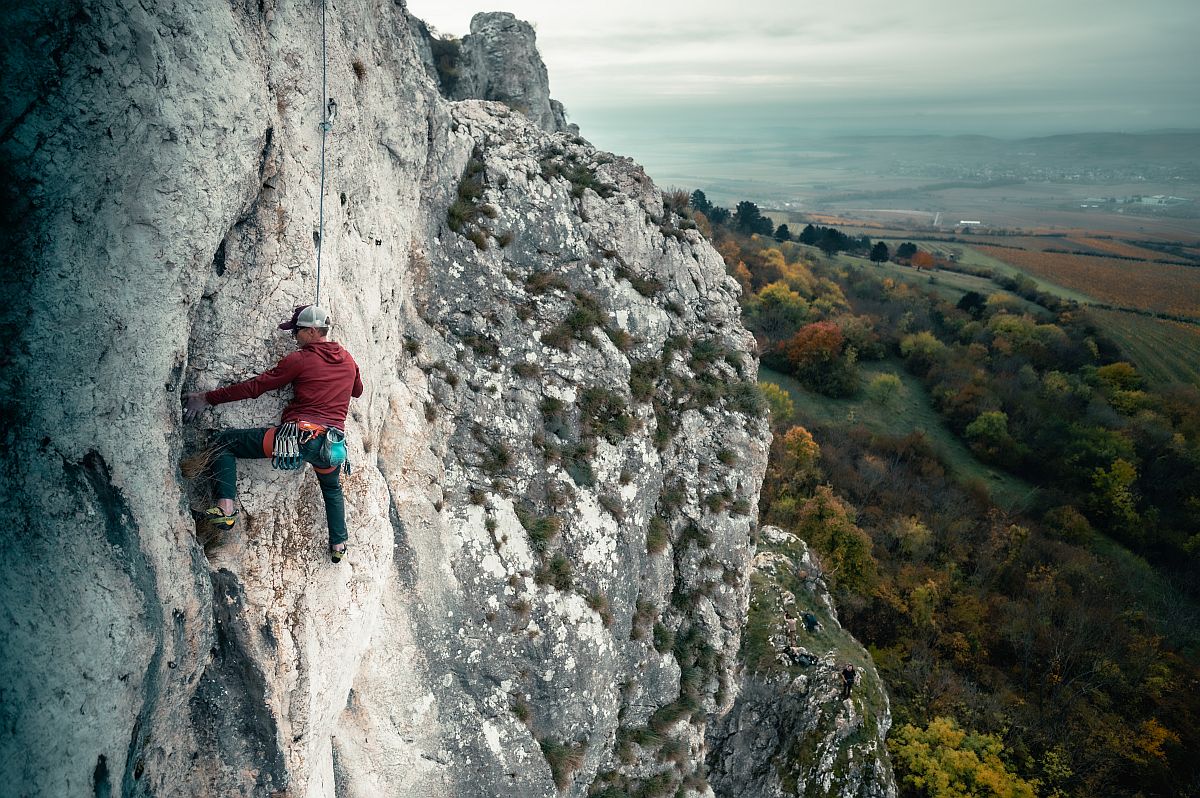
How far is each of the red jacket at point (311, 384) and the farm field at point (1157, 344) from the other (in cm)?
8027

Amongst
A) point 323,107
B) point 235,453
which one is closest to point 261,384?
point 235,453

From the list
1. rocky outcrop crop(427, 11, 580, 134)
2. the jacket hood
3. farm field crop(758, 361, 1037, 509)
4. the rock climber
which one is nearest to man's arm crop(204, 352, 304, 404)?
the jacket hood

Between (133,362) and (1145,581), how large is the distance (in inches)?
2163

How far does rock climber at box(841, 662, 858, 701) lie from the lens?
18.5 m

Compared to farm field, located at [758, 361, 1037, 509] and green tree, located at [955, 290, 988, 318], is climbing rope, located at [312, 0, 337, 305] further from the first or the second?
green tree, located at [955, 290, 988, 318]

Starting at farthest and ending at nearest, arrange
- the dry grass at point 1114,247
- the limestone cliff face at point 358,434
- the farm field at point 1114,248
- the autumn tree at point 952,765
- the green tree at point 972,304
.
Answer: the dry grass at point 1114,247, the farm field at point 1114,248, the green tree at point 972,304, the autumn tree at point 952,765, the limestone cliff face at point 358,434

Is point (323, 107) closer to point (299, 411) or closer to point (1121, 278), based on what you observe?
point (299, 411)

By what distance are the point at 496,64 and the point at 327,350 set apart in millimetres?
27981

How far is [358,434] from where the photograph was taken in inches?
359

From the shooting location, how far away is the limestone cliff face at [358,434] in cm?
514

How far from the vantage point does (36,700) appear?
4.77 m

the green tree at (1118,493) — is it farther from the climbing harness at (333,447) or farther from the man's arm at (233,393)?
the man's arm at (233,393)

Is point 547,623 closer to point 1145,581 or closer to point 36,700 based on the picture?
point 36,700

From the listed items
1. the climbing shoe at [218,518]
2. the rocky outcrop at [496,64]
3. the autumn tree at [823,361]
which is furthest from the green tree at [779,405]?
the climbing shoe at [218,518]
